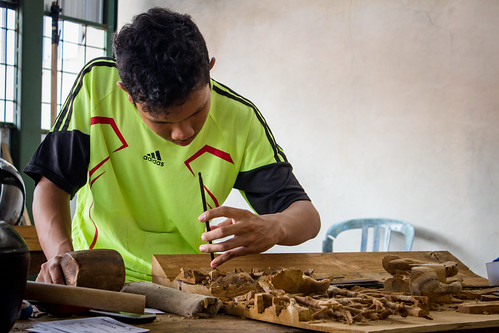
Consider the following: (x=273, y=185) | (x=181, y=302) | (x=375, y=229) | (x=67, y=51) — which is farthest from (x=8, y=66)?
(x=181, y=302)

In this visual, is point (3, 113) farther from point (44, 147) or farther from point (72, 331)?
point (72, 331)

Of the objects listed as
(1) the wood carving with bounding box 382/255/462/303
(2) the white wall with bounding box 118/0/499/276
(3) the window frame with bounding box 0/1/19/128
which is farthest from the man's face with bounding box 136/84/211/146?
(3) the window frame with bounding box 0/1/19/128

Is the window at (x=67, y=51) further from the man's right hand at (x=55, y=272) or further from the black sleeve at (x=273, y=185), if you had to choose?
the man's right hand at (x=55, y=272)

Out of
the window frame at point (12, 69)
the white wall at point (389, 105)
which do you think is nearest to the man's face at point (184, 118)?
the white wall at point (389, 105)

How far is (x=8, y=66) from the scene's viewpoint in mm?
6348

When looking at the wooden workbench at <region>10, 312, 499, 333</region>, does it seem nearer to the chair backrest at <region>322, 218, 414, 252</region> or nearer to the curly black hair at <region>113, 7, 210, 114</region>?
the curly black hair at <region>113, 7, 210, 114</region>

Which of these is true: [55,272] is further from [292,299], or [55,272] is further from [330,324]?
[330,324]

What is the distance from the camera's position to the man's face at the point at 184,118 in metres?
1.64

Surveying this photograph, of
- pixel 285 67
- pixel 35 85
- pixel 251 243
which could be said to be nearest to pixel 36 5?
pixel 35 85

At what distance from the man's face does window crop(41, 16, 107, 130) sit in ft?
17.0

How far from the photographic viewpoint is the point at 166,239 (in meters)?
2.07

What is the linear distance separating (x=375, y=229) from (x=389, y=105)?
3.16ft

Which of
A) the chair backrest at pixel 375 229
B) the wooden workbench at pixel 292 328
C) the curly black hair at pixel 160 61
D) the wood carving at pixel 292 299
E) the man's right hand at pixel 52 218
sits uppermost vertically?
the curly black hair at pixel 160 61

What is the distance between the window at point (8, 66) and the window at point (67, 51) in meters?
0.31
